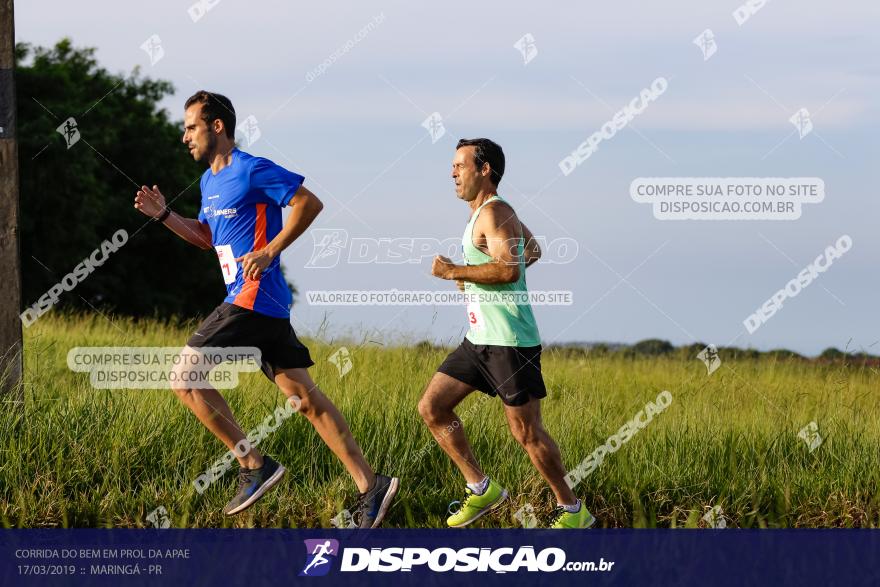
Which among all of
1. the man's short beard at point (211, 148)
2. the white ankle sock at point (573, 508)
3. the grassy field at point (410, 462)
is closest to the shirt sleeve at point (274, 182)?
the man's short beard at point (211, 148)

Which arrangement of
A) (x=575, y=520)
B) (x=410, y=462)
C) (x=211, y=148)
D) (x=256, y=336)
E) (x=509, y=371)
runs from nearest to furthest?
(x=509, y=371) < (x=256, y=336) < (x=575, y=520) < (x=211, y=148) < (x=410, y=462)

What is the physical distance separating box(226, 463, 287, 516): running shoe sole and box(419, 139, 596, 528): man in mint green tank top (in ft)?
3.24

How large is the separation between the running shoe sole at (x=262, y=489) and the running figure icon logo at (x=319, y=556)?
1.80ft

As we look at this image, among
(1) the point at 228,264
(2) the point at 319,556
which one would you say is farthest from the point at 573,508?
(1) the point at 228,264

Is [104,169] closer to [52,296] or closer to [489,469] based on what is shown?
[52,296]

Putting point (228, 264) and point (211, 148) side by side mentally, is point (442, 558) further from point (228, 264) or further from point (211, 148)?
point (211, 148)

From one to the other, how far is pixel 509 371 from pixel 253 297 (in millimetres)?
1591

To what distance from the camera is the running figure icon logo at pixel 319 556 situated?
6.16 m

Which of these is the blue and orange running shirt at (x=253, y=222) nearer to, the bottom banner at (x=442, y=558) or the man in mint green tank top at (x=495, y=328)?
the man in mint green tank top at (x=495, y=328)

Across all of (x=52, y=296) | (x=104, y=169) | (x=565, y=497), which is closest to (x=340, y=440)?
(x=565, y=497)

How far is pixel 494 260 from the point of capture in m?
6.23

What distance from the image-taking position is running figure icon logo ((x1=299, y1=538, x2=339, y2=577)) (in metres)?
6.16

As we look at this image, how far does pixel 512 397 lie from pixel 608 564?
43.6 inches

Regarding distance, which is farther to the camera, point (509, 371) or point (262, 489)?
point (262, 489)
